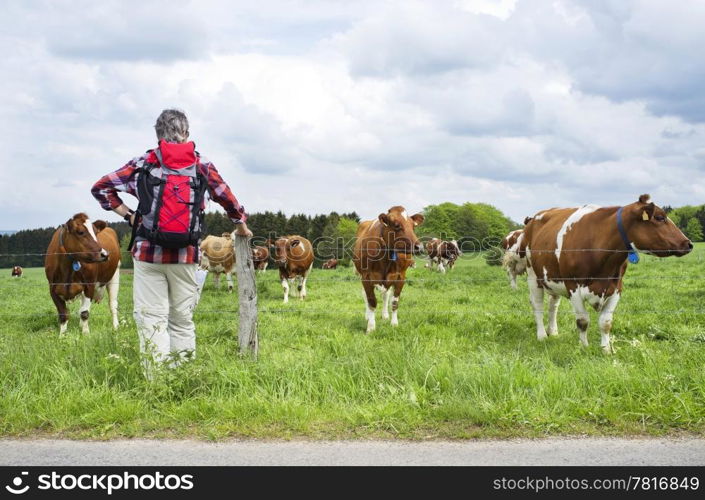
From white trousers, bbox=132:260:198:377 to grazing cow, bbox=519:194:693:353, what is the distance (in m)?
4.91

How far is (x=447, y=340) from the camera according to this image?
830 cm

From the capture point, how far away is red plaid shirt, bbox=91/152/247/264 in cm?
525

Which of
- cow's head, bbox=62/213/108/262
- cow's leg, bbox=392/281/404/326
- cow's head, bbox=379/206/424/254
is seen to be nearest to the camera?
cow's head, bbox=62/213/108/262

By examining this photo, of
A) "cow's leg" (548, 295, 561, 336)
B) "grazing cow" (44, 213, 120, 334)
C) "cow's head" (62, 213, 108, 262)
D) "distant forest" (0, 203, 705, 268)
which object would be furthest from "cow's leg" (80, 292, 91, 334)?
"distant forest" (0, 203, 705, 268)

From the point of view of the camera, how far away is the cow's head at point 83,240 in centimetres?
909

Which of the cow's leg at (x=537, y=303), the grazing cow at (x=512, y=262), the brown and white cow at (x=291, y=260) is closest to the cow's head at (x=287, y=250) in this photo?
the brown and white cow at (x=291, y=260)

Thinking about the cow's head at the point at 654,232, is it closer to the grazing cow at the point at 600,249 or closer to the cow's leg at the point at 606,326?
the grazing cow at the point at 600,249

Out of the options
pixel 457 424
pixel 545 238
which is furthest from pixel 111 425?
pixel 545 238

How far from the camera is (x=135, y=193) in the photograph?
5.37 m

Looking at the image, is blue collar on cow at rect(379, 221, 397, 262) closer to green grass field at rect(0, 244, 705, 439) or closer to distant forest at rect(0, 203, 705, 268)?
green grass field at rect(0, 244, 705, 439)

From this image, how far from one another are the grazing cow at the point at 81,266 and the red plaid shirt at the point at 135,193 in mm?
3733

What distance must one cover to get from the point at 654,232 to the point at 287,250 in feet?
35.2

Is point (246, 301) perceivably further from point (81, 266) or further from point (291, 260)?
point (291, 260)

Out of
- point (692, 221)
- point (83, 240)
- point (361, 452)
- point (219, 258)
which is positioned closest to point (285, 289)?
point (219, 258)
